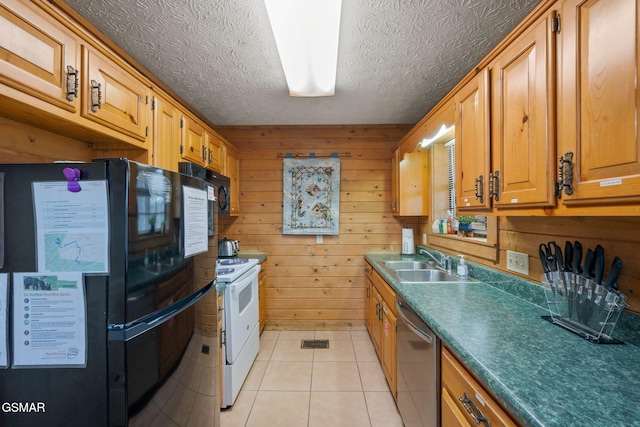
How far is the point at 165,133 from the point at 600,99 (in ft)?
7.09

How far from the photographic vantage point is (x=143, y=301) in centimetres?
93

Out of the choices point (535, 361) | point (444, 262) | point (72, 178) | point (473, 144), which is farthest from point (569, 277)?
point (72, 178)

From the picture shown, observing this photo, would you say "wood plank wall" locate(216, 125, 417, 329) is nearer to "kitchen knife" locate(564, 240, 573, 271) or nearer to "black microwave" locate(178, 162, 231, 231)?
Answer: "black microwave" locate(178, 162, 231, 231)

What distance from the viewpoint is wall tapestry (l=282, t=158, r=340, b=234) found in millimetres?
3195

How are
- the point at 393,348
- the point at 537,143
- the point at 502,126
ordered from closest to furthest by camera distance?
1. the point at 537,143
2. the point at 502,126
3. the point at 393,348

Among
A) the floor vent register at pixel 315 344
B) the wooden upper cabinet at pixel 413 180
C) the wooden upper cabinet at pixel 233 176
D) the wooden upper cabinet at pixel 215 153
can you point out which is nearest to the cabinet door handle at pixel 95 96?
the wooden upper cabinet at pixel 215 153

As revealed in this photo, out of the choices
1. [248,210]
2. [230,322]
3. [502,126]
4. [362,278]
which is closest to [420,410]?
[230,322]

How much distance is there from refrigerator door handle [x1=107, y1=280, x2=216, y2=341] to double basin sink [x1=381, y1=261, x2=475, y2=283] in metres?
1.43

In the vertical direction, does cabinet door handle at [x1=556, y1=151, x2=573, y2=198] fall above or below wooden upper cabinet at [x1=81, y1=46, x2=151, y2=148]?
below

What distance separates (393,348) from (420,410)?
57 centimetres

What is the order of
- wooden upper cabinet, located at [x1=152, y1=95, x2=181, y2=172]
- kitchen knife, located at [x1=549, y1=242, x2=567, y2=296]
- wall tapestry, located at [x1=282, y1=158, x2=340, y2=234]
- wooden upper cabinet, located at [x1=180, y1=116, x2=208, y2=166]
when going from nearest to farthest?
kitchen knife, located at [x1=549, y1=242, x2=567, y2=296]
wooden upper cabinet, located at [x1=152, y1=95, x2=181, y2=172]
wooden upper cabinet, located at [x1=180, y1=116, x2=208, y2=166]
wall tapestry, located at [x1=282, y1=158, x2=340, y2=234]

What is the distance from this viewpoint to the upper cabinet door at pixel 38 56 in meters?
0.92

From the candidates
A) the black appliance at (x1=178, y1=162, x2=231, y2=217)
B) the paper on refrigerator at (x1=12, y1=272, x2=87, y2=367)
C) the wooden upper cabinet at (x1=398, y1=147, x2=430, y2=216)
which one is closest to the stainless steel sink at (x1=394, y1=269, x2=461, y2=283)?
the wooden upper cabinet at (x1=398, y1=147, x2=430, y2=216)

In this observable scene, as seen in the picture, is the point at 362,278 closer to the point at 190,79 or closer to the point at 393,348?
the point at 393,348
